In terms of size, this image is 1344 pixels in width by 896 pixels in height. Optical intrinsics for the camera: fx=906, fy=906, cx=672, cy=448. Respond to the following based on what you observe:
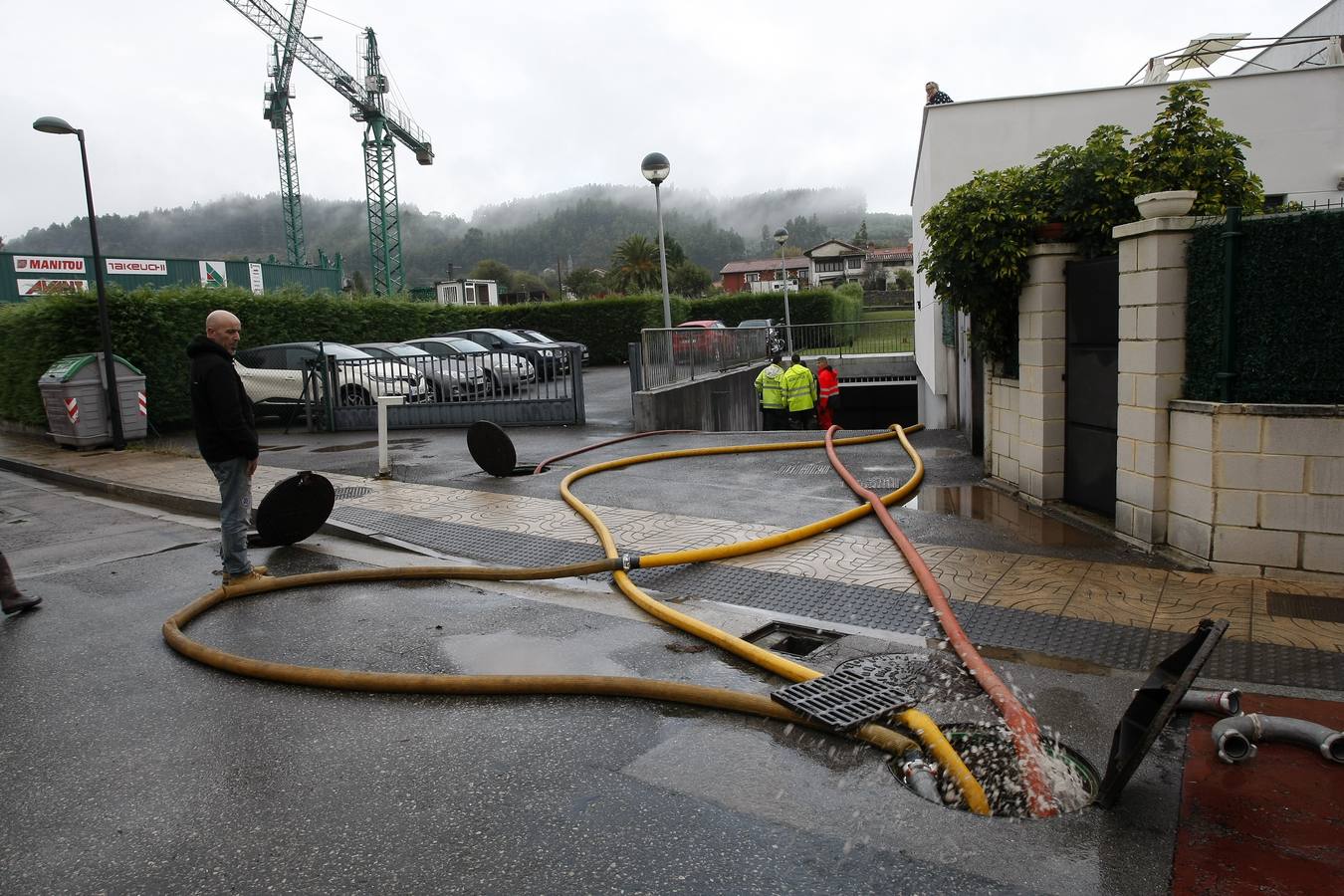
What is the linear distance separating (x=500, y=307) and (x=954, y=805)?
33.3 metres

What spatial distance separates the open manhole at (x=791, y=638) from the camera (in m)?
4.86

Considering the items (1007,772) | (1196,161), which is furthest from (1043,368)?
(1007,772)

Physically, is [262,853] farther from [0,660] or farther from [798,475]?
[798,475]

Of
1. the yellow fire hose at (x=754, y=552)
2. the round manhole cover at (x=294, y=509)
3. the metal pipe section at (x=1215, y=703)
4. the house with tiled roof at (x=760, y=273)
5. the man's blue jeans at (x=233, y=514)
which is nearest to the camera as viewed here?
the yellow fire hose at (x=754, y=552)

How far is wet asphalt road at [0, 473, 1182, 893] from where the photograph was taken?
288 centimetres

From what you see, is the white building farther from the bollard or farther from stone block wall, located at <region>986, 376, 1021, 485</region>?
the bollard

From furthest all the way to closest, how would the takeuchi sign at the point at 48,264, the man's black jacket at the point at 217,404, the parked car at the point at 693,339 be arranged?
the takeuchi sign at the point at 48,264 < the parked car at the point at 693,339 < the man's black jacket at the point at 217,404

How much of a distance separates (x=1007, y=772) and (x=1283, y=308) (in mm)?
3767

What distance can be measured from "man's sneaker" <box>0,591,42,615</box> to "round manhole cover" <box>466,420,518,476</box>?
179 inches

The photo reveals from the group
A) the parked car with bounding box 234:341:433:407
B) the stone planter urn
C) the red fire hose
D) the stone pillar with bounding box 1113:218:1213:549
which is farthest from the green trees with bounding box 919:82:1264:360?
the parked car with bounding box 234:341:433:407

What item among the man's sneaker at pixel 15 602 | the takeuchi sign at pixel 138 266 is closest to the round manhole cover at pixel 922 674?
the man's sneaker at pixel 15 602

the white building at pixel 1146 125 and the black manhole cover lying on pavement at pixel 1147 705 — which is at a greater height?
the white building at pixel 1146 125

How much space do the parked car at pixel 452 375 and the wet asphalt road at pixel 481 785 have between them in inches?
405

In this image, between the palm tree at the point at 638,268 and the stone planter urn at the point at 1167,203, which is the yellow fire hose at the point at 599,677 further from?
the palm tree at the point at 638,268
